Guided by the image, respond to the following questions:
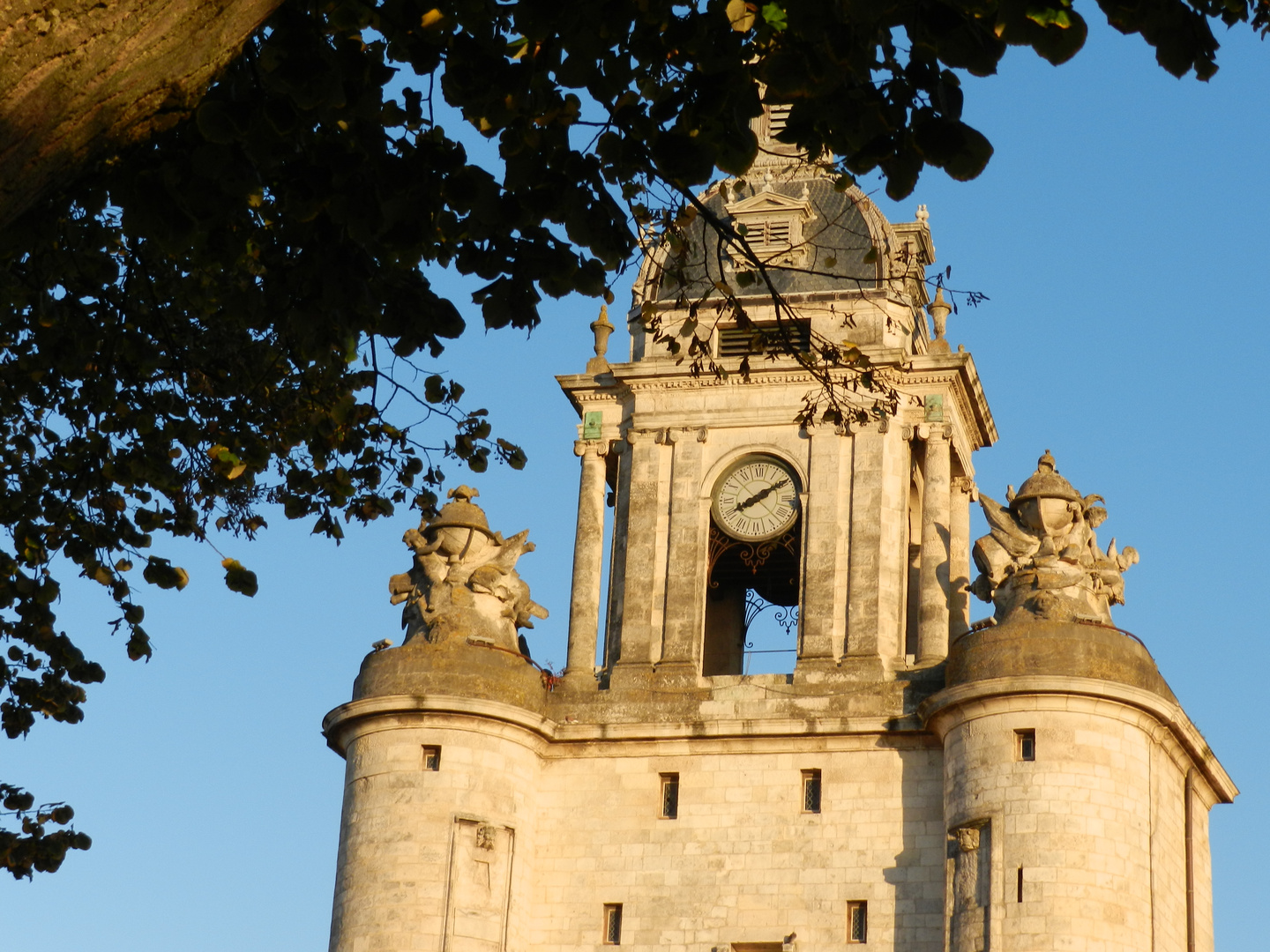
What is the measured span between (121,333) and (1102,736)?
20726mm

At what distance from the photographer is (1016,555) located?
36406mm

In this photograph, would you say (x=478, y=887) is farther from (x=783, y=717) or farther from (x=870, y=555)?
(x=870, y=555)

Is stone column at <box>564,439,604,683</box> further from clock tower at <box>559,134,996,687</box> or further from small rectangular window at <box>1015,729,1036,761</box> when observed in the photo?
small rectangular window at <box>1015,729,1036,761</box>

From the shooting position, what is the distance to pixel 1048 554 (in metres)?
36.2

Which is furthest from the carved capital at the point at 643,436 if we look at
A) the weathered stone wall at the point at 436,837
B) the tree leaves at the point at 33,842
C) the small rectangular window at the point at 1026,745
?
A: the tree leaves at the point at 33,842

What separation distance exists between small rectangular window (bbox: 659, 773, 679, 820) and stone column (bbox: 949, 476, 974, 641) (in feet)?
16.0

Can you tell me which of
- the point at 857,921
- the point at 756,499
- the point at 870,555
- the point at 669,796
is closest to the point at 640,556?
the point at 756,499

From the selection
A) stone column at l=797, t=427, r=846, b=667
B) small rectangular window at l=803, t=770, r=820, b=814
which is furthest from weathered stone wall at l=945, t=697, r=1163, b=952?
stone column at l=797, t=427, r=846, b=667

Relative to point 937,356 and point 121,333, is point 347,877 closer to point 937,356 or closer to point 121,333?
point 937,356

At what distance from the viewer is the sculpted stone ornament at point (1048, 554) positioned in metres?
35.8

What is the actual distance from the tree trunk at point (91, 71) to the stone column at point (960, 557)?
28658 millimetres

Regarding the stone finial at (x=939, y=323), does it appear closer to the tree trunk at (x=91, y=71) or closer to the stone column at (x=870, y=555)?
the stone column at (x=870, y=555)

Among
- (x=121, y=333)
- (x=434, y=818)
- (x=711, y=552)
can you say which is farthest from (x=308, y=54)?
(x=711, y=552)

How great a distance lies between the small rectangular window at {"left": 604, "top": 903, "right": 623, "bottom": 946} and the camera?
117 feet
